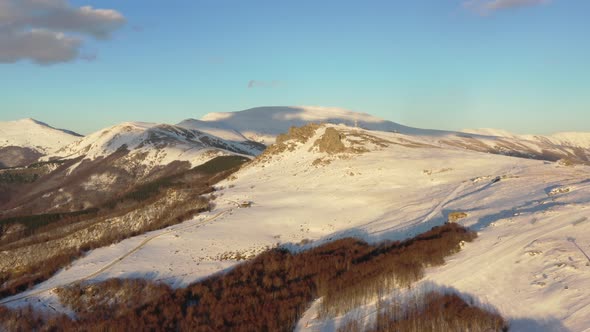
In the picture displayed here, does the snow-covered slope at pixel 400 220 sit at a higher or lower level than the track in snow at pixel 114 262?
higher

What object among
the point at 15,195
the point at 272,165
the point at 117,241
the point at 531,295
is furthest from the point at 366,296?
the point at 15,195

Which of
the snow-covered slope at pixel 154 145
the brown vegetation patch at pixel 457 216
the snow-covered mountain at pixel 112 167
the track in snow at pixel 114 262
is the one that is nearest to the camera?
the track in snow at pixel 114 262

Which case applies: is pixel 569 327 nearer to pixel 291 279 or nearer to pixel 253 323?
pixel 253 323

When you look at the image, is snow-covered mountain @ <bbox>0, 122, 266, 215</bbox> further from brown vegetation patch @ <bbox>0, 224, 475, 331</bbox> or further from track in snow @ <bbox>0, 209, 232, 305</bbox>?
brown vegetation patch @ <bbox>0, 224, 475, 331</bbox>

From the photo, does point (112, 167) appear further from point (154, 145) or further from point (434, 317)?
point (434, 317)

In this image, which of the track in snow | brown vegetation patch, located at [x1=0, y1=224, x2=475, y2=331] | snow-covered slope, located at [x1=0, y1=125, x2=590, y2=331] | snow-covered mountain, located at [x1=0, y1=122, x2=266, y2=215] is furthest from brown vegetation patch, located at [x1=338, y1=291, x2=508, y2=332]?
snow-covered mountain, located at [x1=0, y1=122, x2=266, y2=215]

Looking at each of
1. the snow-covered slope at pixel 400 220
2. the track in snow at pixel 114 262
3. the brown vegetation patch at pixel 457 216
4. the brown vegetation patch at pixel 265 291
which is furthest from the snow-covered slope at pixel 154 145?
the brown vegetation patch at pixel 457 216

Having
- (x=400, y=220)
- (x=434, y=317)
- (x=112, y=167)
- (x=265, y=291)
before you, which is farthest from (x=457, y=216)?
(x=112, y=167)

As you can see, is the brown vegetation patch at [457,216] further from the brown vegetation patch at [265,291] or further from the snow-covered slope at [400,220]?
the brown vegetation patch at [265,291]
